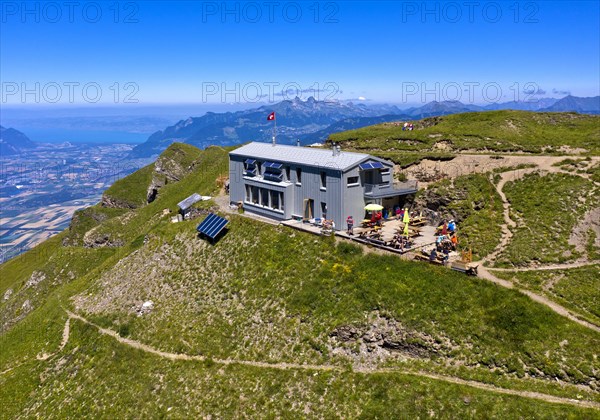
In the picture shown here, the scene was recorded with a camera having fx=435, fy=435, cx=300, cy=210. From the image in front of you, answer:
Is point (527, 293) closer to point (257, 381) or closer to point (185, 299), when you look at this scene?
point (257, 381)

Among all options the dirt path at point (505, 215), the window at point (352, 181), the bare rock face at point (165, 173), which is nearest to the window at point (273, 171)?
the window at point (352, 181)

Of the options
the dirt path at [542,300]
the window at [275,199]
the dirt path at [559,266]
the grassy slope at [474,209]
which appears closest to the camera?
the dirt path at [542,300]

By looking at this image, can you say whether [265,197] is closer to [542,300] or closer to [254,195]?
[254,195]

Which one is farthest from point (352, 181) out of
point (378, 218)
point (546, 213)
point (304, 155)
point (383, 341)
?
point (546, 213)

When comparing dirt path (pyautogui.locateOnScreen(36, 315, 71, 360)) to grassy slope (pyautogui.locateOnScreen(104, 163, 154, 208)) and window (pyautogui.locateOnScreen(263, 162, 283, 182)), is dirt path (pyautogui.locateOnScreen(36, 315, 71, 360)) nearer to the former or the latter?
window (pyautogui.locateOnScreen(263, 162, 283, 182))

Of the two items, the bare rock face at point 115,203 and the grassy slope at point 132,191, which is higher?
the grassy slope at point 132,191

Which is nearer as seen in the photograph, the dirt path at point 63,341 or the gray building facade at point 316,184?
the gray building facade at point 316,184

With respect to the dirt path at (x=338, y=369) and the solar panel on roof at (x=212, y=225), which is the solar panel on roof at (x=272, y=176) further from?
the dirt path at (x=338, y=369)
